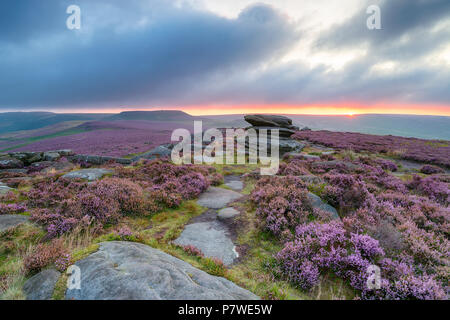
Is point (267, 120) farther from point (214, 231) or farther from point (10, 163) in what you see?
point (10, 163)

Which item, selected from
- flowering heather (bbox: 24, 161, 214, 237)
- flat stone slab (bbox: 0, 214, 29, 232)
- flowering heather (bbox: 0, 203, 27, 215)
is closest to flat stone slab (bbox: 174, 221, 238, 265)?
flowering heather (bbox: 24, 161, 214, 237)

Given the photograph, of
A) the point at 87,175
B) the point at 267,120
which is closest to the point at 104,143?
the point at 87,175

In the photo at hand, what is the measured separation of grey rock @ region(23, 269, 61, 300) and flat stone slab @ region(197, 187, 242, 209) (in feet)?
19.5

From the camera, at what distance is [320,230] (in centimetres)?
550

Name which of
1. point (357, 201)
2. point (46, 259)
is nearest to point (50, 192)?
point (46, 259)

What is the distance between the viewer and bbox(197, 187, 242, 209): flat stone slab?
8.99 meters

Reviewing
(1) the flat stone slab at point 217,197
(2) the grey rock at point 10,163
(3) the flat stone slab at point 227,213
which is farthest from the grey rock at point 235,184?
(2) the grey rock at point 10,163

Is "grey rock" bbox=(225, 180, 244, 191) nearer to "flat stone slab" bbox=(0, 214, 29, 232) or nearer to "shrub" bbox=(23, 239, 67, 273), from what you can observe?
"shrub" bbox=(23, 239, 67, 273)

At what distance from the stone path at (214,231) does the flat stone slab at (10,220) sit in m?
5.03

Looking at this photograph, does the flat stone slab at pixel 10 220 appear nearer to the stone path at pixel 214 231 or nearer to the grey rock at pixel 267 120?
the stone path at pixel 214 231

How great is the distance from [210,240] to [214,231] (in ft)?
1.94

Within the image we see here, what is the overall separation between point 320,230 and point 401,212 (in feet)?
14.2

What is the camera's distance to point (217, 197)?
32.4 feet
